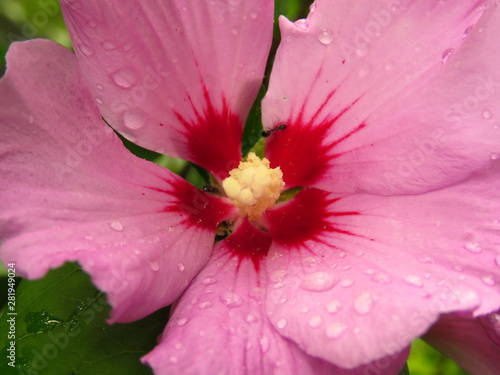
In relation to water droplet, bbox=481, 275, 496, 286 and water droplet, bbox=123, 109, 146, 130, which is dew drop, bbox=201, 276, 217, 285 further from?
water droplet, bbox=481, 275, 496, 286

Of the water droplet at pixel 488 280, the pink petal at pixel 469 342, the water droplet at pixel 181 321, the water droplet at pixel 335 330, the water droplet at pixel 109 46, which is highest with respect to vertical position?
the water droplet at pixel 109 46

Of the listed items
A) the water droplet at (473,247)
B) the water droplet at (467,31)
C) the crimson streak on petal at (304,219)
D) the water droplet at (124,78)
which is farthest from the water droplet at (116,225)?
the water droplet at (467,31)

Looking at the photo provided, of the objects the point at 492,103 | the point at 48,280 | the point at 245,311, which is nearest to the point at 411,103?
the point at 492,103

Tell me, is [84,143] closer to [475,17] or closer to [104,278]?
[104,278]

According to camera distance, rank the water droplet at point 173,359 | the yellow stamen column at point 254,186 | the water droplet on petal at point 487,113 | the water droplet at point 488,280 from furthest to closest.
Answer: the yellow stamen column at point 254,186 → the water droplet on petal at point 487,113 → the water droplet at point 488,280 → the water droplet at point 173,359

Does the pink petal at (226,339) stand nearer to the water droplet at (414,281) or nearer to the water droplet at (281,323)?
the water droplet at (281,323)

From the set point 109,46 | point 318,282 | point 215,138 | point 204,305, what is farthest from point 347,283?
point 109,46
